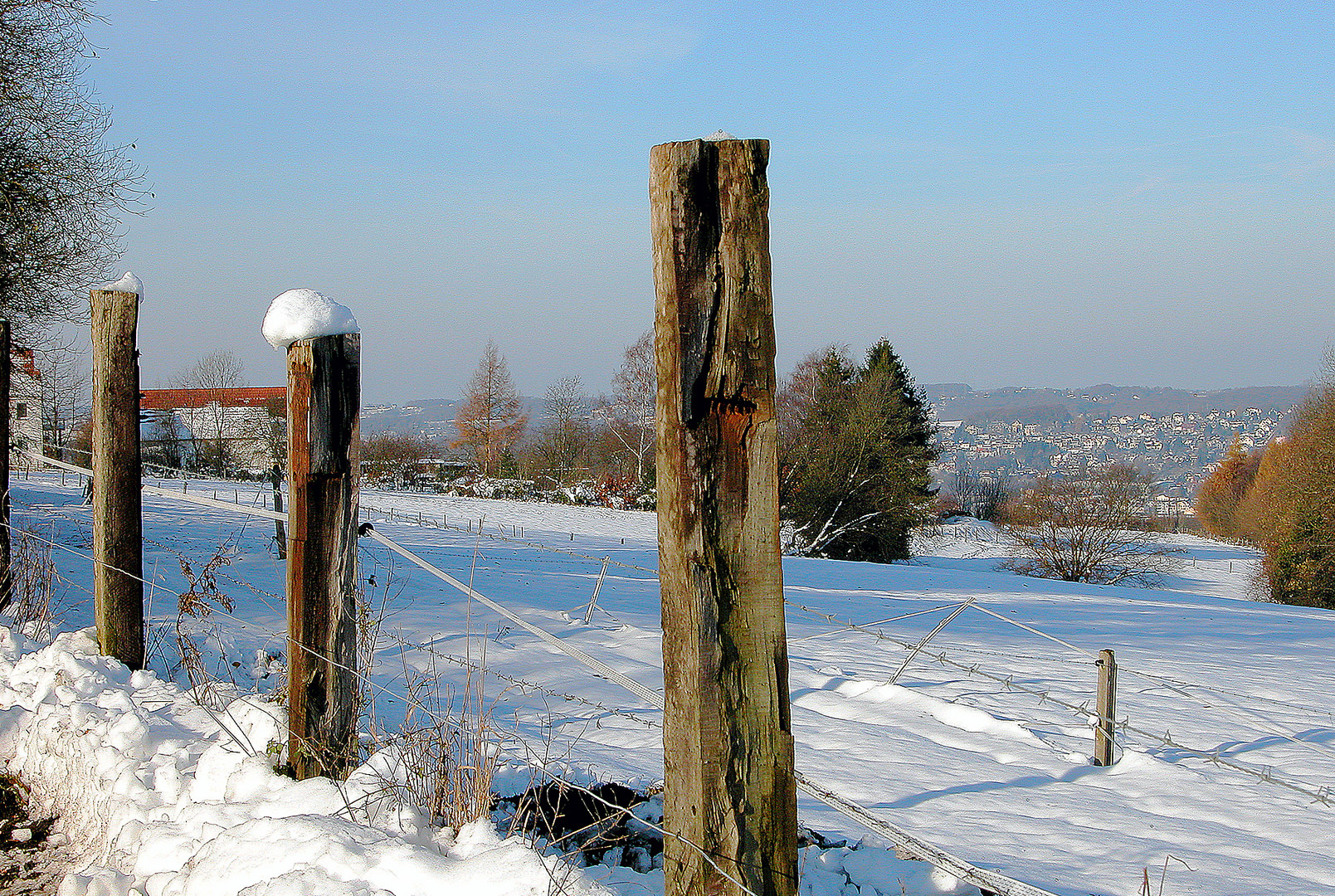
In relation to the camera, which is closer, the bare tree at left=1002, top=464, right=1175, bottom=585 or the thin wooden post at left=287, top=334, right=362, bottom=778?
the thin wooden post at left=287, top=334, right=362, bottom=778

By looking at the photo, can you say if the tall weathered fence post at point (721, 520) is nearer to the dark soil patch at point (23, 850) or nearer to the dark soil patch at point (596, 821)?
the dark soil patch at point (596, 821)

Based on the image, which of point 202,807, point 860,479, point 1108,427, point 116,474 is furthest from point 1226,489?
point 202,807

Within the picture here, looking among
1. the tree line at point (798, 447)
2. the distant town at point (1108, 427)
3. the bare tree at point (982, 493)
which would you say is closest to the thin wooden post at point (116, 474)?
the tree line at point (798, 447)

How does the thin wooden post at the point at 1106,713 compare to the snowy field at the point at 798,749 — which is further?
the thin wooden post at the point at 1106,713

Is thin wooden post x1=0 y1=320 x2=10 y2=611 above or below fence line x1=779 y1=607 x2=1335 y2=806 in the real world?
above

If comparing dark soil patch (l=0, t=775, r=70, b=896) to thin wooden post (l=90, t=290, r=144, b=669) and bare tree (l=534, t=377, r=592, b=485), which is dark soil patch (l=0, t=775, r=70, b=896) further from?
bare tree (l=534, t=377, r=592, b=485)

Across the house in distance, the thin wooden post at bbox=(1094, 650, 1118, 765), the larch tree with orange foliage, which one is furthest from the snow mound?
the larch tree with orange foliage

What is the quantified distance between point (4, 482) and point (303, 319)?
13.1ft

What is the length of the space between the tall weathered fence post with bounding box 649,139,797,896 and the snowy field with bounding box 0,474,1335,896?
2.55ft

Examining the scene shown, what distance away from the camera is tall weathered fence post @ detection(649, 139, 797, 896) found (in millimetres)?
1651

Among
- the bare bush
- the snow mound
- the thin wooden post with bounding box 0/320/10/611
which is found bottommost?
the snow mound

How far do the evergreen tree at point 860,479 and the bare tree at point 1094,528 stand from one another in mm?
4023

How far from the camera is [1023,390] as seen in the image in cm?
12019

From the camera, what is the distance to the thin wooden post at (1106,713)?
5.21 meters
